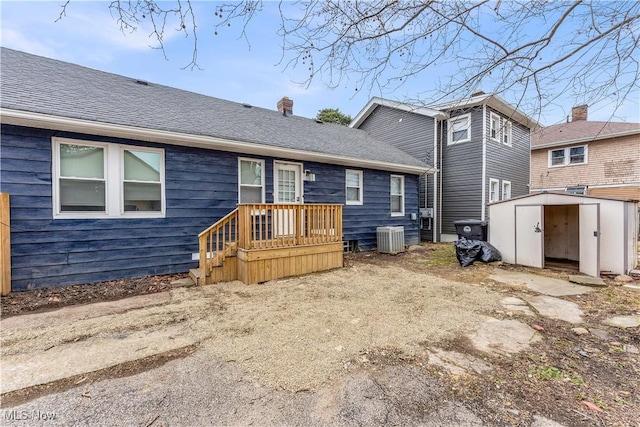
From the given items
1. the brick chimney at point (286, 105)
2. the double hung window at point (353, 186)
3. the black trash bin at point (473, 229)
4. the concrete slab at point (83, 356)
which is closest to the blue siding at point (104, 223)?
→ the double hung window at point (353, 186)

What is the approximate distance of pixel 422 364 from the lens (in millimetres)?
2408

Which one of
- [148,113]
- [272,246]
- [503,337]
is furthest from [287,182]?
[503,337]

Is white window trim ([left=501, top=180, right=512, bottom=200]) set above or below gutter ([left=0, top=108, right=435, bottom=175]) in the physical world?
below

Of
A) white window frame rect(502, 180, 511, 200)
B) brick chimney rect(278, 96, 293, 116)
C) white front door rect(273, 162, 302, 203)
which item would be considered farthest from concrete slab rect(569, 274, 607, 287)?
brick chimney rect(278, 96, 293, 116)

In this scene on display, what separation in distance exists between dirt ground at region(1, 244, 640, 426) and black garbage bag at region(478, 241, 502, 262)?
1.84 metres

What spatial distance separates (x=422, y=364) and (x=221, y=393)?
1.65 meters

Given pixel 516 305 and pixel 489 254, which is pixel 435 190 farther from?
pixel 516 305

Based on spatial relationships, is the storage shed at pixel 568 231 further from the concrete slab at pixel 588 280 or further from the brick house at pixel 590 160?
the brick house at pixel 590 160

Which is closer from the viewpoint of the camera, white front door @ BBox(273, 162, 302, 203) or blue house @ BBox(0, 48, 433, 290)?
blue house @ BBox(0, 48, 433, 290)

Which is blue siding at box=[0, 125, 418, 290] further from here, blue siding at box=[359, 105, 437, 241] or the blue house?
blue siding at box=[359, 105, 437, 241]

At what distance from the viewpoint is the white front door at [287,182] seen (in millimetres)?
6922

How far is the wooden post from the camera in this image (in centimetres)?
404

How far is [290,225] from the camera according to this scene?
5.88 meters

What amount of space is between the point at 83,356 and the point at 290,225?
382cm
